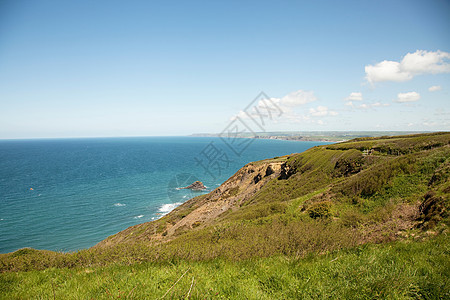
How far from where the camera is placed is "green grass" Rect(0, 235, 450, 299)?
4332 mm

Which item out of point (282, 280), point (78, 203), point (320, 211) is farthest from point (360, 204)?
point (78, 203)

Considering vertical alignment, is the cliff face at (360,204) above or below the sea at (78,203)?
above

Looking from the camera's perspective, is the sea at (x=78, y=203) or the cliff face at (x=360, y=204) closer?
the cliff face at (x=360, y=204)

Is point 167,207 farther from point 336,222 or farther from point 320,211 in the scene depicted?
point 336,222

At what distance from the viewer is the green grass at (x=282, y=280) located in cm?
433

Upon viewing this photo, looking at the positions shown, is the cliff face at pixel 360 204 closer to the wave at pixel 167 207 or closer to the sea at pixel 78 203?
the sea at pixel 78 203

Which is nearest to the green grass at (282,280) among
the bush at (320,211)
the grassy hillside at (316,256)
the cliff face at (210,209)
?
the grassy hillside at (316,256)

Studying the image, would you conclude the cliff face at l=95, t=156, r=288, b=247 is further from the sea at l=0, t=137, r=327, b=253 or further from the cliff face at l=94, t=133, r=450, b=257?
the sea at l=0, t=137, r=327, b=253

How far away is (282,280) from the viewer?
5215 mm

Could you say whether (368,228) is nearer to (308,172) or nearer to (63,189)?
(308,172)

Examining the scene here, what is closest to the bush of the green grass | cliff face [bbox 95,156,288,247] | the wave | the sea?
the green grass

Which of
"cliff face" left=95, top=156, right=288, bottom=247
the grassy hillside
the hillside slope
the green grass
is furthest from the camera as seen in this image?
"cliff face" left=95, top=156, right=288, bottom=247

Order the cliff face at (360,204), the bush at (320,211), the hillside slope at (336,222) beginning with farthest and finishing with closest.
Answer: the bush at (320,211)
the cliff face at (360,204)
the hillside slope at (336,222)

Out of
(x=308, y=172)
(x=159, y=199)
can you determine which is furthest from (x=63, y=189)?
(x=308, y=172)
